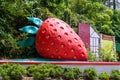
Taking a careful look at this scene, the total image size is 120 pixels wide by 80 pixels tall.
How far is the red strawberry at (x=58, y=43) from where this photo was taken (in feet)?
35.3

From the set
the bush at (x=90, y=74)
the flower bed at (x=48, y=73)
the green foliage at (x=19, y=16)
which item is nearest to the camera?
the flower bed at (x=48, y=73)

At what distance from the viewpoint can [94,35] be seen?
15516 mm

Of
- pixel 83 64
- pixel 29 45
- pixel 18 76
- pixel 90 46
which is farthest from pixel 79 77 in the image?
pixel 90 46

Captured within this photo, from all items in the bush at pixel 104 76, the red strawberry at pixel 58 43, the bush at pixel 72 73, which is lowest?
the bush at pixel 104 76

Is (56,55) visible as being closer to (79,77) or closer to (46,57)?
(46,57)

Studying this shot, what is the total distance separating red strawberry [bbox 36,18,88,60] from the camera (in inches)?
424

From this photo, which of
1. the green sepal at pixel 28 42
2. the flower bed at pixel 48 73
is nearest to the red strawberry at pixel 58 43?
the green sepal at pixel 28 42

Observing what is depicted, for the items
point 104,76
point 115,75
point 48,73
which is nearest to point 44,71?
point 48,73

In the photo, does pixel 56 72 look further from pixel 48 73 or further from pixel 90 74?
pixel 90 74

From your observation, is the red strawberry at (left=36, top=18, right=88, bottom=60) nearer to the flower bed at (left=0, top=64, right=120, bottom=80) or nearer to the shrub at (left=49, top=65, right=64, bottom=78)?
the flower bed at (left=0, top=64, right=120, bottom=80)

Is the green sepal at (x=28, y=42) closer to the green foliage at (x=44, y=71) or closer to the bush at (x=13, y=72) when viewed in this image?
the green foliage at (x=44, y=71)

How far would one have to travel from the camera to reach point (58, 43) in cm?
1084

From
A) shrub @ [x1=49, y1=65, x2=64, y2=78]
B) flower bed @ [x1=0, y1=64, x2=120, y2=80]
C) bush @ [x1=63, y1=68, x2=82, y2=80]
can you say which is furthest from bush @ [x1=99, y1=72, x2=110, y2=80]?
shrub @ [x1=49, y1=65, x2=64, y2=78]

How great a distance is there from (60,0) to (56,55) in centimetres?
492
